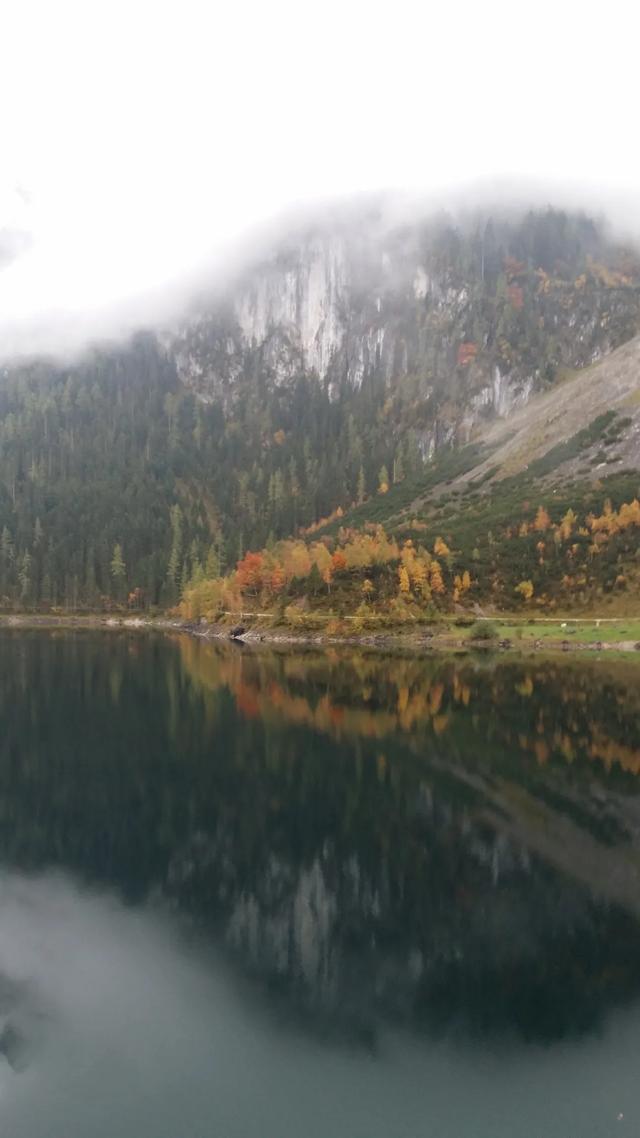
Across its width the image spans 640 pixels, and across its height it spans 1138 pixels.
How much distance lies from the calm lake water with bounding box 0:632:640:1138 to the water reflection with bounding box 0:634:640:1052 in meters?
0.10

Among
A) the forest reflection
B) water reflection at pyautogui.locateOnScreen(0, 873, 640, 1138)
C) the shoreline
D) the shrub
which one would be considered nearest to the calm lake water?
water reflection at pyautogui.locateOnScreen(0, 873, 640, 1138)

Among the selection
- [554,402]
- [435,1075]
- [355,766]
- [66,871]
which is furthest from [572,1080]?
[554,402]

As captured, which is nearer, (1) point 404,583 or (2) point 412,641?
(2) point 412,641

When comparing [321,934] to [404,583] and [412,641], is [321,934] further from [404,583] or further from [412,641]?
[404,583]

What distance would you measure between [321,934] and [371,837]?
694cm

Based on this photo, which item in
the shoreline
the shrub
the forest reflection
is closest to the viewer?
the forest reflection

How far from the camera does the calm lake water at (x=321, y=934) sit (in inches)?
495

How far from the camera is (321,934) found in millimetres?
18594

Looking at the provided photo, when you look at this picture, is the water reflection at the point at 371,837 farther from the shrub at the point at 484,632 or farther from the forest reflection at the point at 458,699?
the shrub at the point at 484,632

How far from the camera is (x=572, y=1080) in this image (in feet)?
42.3

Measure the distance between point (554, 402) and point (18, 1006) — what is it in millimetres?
190252

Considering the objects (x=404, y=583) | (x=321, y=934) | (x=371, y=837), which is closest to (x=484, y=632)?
(x=404, y=583)

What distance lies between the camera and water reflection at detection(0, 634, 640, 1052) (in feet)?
52.7

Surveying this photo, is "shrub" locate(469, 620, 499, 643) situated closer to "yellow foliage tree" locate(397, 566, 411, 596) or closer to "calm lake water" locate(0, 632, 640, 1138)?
"yellow foliage tree" locate(397, 566, 411, 596)
